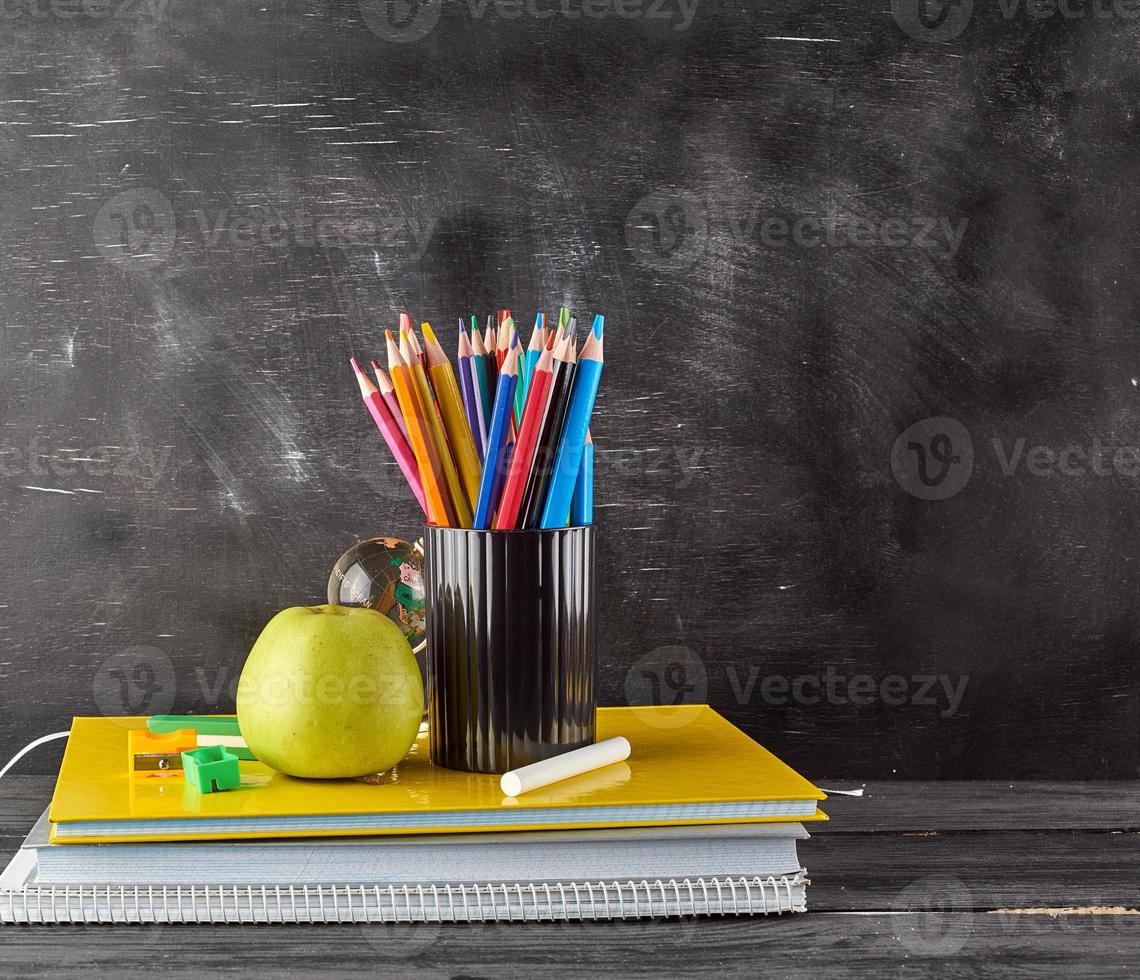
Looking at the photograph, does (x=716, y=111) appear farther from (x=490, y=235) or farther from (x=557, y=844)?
(x=557, y=844)

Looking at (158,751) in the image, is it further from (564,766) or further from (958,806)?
(958,806)

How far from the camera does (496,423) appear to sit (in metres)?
0.65

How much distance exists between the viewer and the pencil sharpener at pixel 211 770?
61 centimetres

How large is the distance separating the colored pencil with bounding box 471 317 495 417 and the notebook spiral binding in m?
0.26

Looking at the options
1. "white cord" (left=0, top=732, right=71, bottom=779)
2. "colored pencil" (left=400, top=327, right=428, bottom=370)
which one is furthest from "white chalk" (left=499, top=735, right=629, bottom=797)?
"white cord" (left=0, top=732, right=71, bottom=779)

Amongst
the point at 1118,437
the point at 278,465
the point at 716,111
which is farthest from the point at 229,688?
the point at 1118,437

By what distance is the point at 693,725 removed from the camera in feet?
2.57

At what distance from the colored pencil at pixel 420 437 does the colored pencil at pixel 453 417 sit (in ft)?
0.04

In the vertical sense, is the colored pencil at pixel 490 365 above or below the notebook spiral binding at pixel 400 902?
above

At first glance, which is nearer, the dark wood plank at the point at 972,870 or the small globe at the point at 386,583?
the dark wood plank at the point at 972,870

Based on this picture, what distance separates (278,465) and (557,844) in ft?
1.35

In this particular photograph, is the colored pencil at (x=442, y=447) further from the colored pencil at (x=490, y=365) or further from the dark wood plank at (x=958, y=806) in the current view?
the dark wood plank at (x=958, y=806)

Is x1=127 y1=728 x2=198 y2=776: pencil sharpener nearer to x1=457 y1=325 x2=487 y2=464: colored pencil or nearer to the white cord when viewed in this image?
the white cord

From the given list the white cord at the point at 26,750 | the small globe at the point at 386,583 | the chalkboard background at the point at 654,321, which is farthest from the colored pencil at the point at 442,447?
the white cord at the point at 26,750
